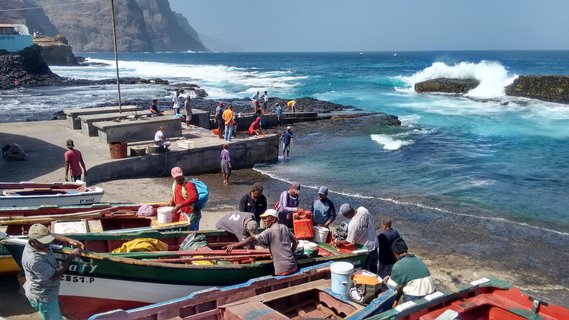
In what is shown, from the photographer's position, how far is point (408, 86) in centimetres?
6297

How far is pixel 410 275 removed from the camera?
6867 mm

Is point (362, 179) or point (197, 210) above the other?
point (197, 210)

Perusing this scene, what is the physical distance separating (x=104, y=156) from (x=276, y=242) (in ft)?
36.1

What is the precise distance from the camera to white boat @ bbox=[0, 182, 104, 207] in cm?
1075

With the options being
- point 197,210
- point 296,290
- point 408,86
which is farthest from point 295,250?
point 408,86

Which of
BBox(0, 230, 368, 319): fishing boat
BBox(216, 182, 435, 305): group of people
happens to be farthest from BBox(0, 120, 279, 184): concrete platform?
BBox(216, 182, 435, 305): group of people

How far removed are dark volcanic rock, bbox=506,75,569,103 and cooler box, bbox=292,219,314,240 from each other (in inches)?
1701

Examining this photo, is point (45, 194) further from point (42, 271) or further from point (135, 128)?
point (135, 128)

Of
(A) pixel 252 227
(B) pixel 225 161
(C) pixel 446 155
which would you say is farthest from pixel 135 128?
(C) pixel 446 155

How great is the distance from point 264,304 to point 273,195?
9.04 meters

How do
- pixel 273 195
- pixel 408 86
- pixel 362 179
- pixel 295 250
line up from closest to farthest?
1. pixel 295 250
2. pixel 273 195
3. pixel 362 179
4. pixel 408 86

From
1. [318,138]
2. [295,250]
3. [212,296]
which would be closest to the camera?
[212,296]

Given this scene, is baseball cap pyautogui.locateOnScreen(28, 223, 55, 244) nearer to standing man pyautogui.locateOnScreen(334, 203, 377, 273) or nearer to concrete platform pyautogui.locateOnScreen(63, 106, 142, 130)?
standing man pyautogui.locateOnScreen(334, 203, 377, 273)

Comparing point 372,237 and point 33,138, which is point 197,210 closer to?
point 372,237
